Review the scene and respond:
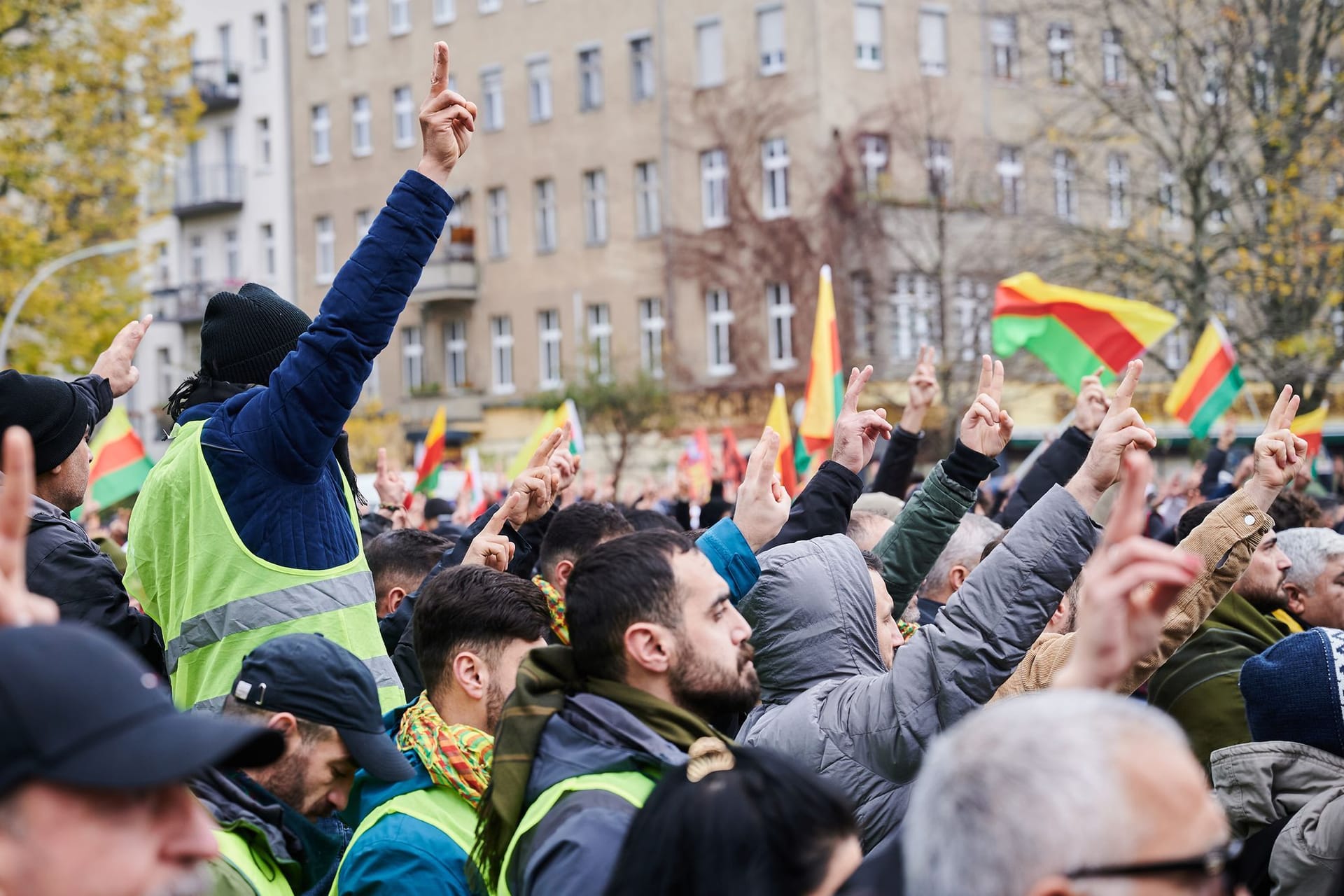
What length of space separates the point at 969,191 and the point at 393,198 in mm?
27033

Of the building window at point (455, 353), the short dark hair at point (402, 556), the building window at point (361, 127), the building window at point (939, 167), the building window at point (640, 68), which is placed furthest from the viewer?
the building window at point (361, 127)

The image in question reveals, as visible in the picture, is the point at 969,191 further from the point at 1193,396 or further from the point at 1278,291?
the point at 1193,396

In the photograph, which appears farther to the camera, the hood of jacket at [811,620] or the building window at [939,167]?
the building window at [939,167]

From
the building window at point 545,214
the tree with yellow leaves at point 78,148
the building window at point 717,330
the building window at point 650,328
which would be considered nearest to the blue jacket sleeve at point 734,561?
the tree with yellow leaves at point 78,148

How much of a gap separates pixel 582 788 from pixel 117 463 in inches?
406

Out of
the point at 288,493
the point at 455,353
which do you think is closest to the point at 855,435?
the point at 288,493

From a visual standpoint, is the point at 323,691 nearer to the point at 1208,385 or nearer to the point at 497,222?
the point at 1208,385

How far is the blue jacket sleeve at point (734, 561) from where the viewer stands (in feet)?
13.7

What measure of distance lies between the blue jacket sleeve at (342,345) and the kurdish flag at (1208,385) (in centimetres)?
1011

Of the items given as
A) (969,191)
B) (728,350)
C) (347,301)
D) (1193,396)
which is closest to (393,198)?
(347,301)

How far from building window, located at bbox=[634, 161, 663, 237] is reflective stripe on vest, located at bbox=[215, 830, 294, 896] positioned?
3676cm

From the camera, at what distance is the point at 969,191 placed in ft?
98.8

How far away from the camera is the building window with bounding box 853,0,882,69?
37.2 metres

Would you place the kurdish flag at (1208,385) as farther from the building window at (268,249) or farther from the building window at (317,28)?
the building window at (268,249)
